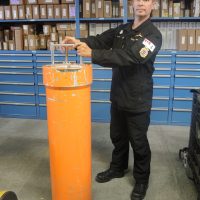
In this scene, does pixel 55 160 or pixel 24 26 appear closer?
pixel 55 160

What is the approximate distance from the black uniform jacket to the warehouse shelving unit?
132cm

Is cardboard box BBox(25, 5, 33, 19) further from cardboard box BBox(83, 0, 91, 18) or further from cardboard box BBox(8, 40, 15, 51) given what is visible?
cardboard box BBox(83, 0, 91, 18)

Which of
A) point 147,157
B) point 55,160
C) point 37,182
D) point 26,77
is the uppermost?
point 26,77

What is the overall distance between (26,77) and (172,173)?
2069 mm

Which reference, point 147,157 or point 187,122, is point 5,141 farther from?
point 187,122

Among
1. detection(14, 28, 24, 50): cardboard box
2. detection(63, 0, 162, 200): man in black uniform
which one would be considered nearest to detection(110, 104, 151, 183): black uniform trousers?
detection(63, 0, 162, 200): man in black uniform

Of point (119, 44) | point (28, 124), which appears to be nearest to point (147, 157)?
point (119, 44)

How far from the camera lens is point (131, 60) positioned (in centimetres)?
151

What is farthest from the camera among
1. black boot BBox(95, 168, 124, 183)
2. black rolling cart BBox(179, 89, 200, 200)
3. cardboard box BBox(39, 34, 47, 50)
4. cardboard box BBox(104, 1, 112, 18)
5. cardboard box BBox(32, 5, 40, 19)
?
cardboard box BBox(39, 34, 47, 50)

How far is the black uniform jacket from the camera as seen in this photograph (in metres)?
1.51

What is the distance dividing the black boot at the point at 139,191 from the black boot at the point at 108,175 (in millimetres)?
223

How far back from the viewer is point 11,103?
11.3 ft

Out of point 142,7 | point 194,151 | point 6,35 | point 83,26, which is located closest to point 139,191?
point 194,151

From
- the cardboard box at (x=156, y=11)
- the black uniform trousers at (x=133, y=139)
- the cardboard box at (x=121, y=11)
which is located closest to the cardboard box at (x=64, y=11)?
the cardboard box at (x=121, y=11)
